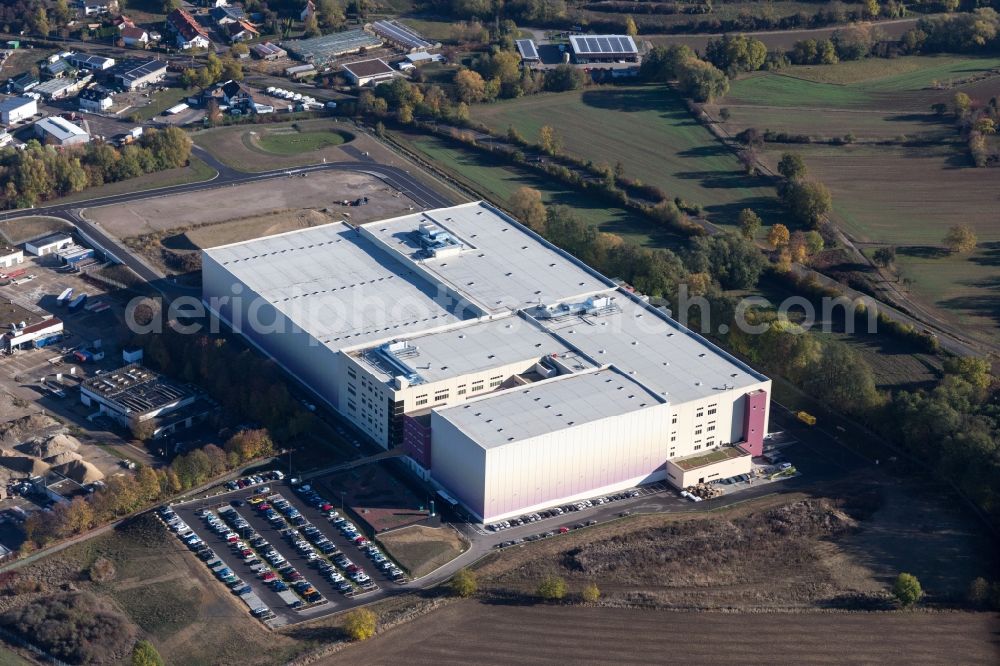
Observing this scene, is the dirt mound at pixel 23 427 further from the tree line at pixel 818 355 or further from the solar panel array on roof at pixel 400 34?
the solar panel array on roof at pixel 400 34

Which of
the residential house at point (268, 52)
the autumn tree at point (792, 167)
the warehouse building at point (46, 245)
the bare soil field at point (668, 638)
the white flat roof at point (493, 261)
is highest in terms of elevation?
the residential house at point (268, 52)

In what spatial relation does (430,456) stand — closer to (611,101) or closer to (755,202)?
(755,202)

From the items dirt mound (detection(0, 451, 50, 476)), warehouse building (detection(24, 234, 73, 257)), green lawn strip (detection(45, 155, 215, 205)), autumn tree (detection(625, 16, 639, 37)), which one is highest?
autumn tree (detection(625, 16, 639, 37))

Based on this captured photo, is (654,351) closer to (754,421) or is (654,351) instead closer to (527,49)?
(754,421)

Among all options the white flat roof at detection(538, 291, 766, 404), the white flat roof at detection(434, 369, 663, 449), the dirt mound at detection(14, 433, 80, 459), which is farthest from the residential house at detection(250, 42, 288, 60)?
the white flat roof at detection(434, 369, 663, 449)

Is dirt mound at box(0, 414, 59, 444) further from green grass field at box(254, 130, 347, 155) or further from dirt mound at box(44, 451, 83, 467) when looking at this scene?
green grass field at box(254, 130, 347, 155)

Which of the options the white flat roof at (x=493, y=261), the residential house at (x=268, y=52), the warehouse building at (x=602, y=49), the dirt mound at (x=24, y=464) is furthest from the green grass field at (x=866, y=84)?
the dirt mound at (x=24, y=464)
